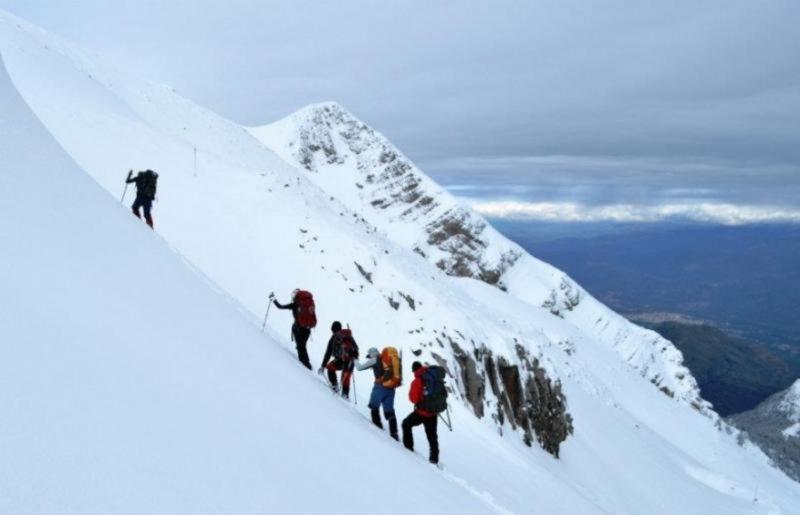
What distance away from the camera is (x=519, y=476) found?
54.4 feet

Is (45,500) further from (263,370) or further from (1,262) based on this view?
(263,370)

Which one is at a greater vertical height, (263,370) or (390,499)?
(263,370)

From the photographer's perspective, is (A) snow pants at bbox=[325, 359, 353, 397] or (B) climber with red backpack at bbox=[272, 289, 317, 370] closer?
(A) snow pants at bbox=[325, 359, 353, 397]

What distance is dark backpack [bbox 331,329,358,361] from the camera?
11766mm

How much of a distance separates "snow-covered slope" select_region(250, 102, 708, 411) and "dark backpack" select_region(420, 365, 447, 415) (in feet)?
347

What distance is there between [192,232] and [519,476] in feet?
51.9

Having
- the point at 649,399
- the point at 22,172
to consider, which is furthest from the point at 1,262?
the point at 649,399

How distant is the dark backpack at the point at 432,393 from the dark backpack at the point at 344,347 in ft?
6.19

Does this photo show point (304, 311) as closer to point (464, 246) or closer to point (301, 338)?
point (301, 338)

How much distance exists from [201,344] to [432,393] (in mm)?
5330

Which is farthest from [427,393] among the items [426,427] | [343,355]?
[343,355]

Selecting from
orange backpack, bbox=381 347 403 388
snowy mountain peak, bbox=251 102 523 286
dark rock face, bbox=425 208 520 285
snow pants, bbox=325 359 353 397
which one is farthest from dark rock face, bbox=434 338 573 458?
dark rock face, bbox=425 208 520 285

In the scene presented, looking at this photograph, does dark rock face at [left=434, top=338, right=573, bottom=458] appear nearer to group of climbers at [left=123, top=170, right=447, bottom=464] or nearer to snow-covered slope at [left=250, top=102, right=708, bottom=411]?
group of climbers at [left=123, top=170, right=447, bottom=464]

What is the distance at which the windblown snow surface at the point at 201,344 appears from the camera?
371 centimetres
